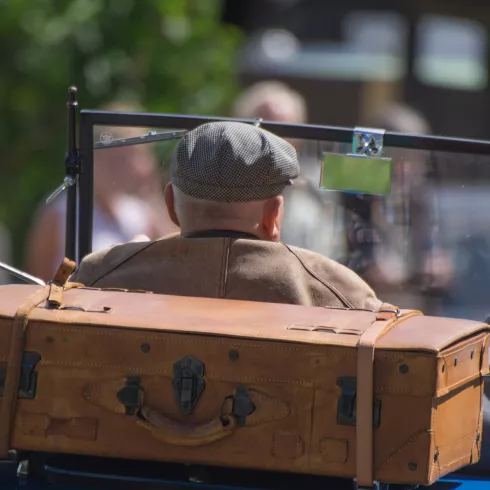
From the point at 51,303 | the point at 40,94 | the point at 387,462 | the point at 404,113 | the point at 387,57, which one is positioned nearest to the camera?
the point at 387,462

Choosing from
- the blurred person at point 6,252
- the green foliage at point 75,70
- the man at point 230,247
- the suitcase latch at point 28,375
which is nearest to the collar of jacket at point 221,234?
the man at point 230,247

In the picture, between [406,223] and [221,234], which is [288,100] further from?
[221,234]

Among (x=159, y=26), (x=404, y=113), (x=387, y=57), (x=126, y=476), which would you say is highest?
(x=387, y=57)

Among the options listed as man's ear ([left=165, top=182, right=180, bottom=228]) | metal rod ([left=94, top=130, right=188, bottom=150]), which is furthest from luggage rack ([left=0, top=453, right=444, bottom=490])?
metal rod ([left=94, top=130, right=188, bottom=150])

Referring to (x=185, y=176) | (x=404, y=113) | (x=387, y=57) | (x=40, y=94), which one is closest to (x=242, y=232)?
(x=185, y=176)

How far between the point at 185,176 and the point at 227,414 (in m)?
0.67

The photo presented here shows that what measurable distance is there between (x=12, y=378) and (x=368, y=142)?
123 centimetres

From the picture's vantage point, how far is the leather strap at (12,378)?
257 centimetres

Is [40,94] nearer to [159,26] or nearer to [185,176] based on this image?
[159,26]

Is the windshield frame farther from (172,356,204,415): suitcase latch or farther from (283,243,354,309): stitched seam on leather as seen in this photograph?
(172,356,204,415): suitcase latch

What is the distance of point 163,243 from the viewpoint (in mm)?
2896

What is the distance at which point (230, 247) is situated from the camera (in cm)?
287

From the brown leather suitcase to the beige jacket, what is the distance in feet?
0.69

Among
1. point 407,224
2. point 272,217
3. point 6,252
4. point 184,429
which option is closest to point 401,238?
point 407,224
